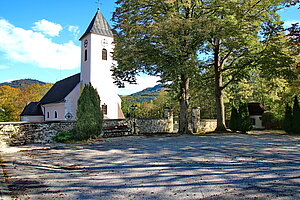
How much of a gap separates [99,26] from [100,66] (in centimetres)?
518

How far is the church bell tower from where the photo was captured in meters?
26.2

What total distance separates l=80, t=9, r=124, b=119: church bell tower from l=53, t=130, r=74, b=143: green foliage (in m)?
12.1

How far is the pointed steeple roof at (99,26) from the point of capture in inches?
1056

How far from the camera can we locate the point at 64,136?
43.9ft

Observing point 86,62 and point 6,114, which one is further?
point 6,114

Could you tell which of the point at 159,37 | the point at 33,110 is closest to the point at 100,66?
the point at 159,37

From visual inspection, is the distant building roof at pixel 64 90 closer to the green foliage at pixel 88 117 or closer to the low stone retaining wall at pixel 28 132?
the low stone retaining wall at pixel 28 132

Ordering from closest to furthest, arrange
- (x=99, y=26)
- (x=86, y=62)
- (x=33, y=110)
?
1. (x=86, y=62)
2. (x=99, y=26)
3. (x=33, y=110)

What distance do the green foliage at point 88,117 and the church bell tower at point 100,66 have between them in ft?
39.7

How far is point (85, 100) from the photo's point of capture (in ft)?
44.8

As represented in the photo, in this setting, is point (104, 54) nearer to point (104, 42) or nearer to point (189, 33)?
point (104, 42)

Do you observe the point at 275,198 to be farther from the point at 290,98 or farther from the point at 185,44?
the point at 290,98

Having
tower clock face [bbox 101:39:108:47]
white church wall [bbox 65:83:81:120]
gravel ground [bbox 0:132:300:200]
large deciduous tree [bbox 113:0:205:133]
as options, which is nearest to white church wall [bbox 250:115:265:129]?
large deciduous tree [bbox 113:0:205:133]

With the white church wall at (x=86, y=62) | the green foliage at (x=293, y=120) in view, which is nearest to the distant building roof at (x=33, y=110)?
the white church wall at (x=86, y=62)
